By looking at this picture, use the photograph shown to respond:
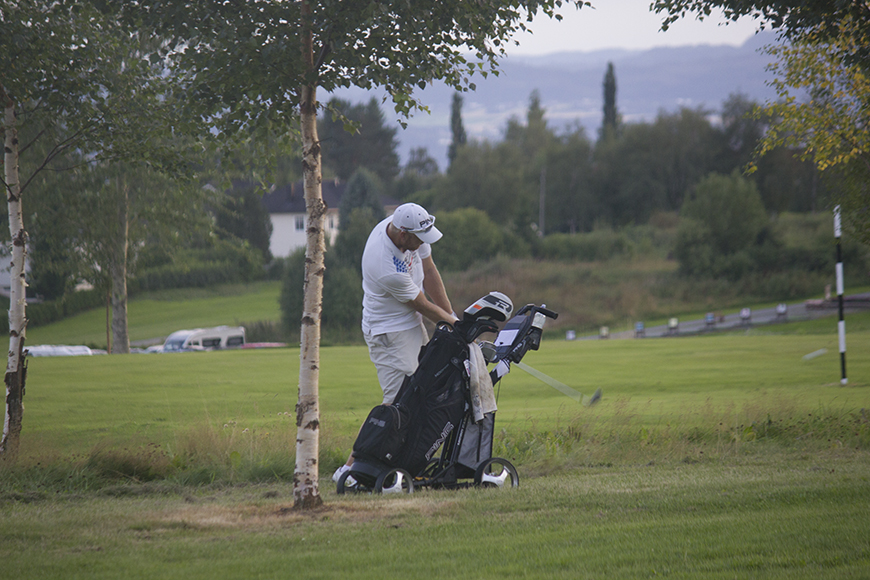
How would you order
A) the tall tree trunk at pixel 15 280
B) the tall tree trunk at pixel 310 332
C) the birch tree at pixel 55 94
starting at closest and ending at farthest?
the tall tree trunk at pixel 310 332, the birch tree at pixel 55 94, the tall tree trunk at pixel 15 280

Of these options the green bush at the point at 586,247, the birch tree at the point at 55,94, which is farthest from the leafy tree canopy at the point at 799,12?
the green bush at the point at 586,247

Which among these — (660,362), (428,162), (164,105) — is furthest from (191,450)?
(428,162)

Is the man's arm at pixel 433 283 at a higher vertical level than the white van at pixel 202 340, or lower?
higher

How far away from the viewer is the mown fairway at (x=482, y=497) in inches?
159

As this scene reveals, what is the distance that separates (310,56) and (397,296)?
1.87 m

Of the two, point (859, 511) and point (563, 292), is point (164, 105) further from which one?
point (563, 292)

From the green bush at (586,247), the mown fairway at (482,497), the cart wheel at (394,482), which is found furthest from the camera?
the green bush at (586,247)

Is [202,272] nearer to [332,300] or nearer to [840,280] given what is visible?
[332,300]

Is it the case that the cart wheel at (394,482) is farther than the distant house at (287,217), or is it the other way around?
the distant house at (287,217)

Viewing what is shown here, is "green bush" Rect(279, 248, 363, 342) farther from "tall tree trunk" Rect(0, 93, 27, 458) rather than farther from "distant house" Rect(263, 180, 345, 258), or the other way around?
"tall tree trunk" Rect(0, 93, 27, 458)

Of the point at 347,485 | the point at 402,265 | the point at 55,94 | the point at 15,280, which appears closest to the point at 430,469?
the point at 347,485

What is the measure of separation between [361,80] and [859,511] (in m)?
4.58

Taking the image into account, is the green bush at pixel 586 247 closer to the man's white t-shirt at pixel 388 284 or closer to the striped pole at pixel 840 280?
the striped pole at pixel 840 280

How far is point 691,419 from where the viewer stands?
9.68 meters
